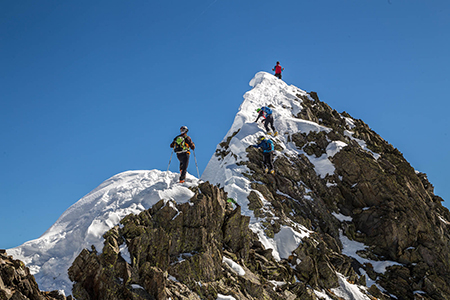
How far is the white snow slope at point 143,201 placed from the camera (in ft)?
37.8

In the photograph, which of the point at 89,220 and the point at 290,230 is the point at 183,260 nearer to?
the point at 89,220

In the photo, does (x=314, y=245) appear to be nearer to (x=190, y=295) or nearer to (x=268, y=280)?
(x=268, y=280)

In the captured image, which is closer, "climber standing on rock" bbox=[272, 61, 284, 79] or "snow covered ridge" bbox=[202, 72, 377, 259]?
"snow covered ridge" bbox=[202, 72, 377, 259]

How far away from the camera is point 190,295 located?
1191 cm

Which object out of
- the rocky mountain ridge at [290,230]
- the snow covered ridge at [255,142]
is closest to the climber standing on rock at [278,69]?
the snow covered ridge at [255,142]

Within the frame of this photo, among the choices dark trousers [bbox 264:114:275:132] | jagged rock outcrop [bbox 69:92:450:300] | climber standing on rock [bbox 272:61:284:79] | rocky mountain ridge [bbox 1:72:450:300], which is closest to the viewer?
jagged rock outcrop [bbox 69:92:450:300]

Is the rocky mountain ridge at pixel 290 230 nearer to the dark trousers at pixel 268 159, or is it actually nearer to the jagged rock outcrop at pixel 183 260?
the jagged rock outcrop at pixel 183 260

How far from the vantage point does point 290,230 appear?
765 inches

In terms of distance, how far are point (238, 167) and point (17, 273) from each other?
644 inches

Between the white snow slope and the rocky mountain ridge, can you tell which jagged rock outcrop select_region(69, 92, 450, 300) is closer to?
the rocky mountain ridge

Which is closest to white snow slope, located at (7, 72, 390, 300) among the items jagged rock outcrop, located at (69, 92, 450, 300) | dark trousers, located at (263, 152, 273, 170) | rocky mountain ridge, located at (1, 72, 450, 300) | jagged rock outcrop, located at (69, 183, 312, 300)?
rocky mountain ridge, located at (1, 72, 450, 300)

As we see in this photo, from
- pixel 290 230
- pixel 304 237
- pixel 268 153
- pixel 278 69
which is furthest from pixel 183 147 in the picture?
pixel 278 69

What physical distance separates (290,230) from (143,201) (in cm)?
932

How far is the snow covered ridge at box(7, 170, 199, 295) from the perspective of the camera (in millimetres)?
11125
